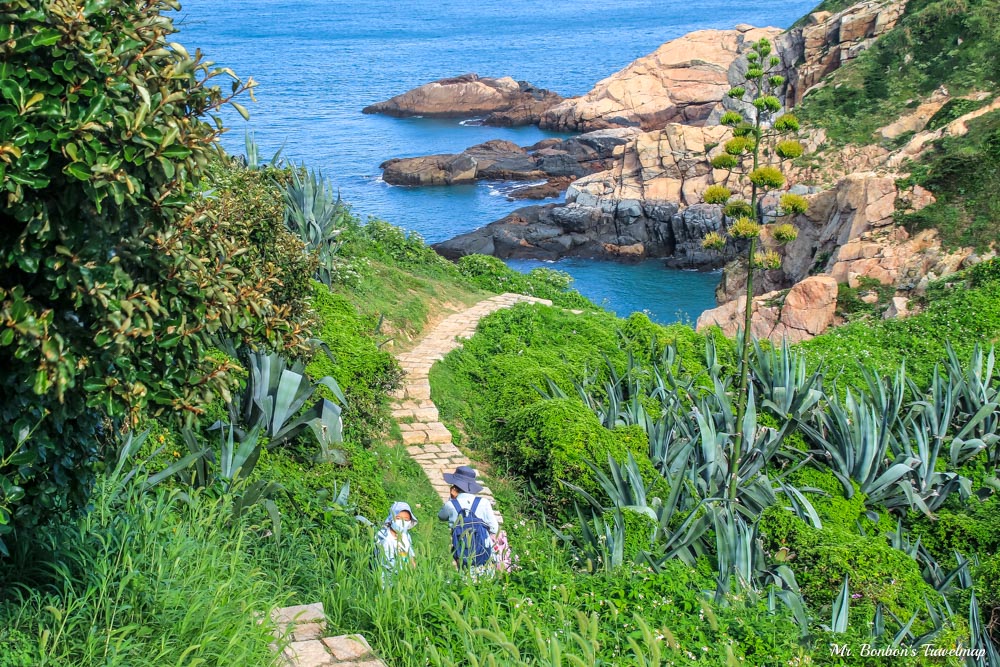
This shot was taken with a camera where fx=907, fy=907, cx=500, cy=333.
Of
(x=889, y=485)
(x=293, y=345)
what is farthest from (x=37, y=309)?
(x=889, y=485)

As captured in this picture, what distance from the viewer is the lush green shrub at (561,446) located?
7.62m

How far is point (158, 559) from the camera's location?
404cm

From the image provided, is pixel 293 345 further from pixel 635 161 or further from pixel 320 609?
pixel 635 161

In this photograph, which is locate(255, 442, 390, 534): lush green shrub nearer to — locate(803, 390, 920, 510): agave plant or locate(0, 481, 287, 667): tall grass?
locate(0, 481, 287, 667): tall grass

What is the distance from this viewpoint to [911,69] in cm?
3152

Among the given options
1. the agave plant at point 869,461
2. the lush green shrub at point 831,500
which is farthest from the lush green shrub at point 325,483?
the agave plant at point 869,461

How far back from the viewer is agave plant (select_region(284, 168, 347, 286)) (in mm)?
→ 11570

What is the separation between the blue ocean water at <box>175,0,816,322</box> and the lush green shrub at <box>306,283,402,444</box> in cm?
487

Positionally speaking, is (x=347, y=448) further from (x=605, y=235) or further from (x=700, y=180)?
(x=700, y=180)

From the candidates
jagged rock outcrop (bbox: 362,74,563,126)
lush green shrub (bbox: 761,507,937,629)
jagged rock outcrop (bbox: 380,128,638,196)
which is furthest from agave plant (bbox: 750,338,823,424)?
jagged rock outcrop (bbox: 362,74,563,126)

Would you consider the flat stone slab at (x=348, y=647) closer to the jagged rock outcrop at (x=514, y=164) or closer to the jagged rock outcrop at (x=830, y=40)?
the jagged rock outcrop at (x=830, y=40)

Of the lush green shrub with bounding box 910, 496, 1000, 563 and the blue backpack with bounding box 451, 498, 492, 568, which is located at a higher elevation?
the blue backpack with bounding box 451, 498, 492, 568

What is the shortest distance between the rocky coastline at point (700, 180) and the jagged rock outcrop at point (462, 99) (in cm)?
58

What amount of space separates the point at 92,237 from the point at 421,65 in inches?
3029
